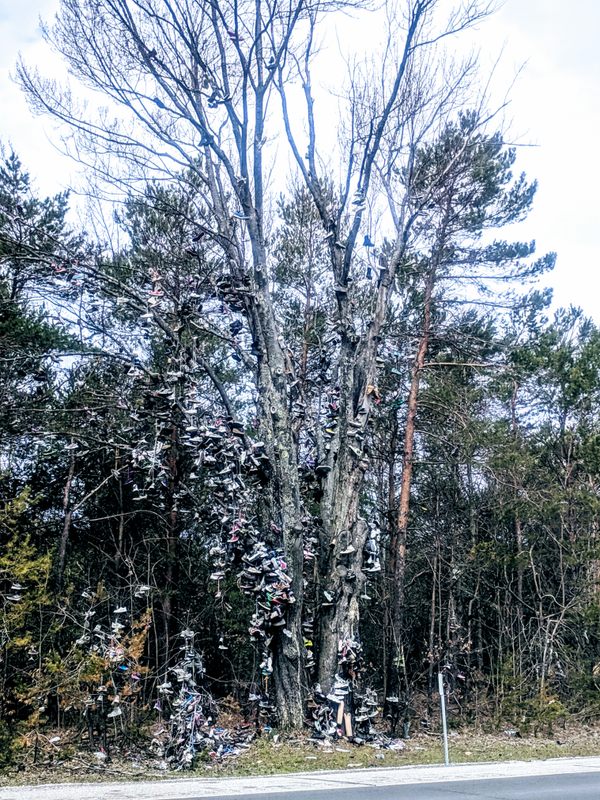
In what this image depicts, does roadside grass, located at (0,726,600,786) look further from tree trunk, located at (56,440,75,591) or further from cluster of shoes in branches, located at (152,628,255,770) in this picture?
tree trunk, located at (56,440,75,591)

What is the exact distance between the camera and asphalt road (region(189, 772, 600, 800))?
8.20 m

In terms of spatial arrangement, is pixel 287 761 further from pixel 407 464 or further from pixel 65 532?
pixel 65 532

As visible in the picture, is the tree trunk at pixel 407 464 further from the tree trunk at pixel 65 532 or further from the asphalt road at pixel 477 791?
the asphalt road at pixel 477 791

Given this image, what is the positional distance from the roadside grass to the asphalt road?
2.24 m

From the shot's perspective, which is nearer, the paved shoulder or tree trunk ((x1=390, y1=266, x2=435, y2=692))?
the paved shoulder

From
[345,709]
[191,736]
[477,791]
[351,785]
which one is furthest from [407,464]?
[477,791]

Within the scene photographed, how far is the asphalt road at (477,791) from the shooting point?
8203mm

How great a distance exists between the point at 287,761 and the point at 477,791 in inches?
141

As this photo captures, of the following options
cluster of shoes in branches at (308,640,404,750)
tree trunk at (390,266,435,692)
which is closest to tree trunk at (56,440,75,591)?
tree trunk at (390,266,435,692)

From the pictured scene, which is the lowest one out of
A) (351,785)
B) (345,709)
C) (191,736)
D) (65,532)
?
(351,785)

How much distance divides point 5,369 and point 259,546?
7.46 meters

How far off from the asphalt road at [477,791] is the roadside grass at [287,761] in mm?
2240

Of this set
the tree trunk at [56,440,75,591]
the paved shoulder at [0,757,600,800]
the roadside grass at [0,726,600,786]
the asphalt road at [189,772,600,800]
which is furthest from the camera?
the tree trunk at [56,440,75,591]

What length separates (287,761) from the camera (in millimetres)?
11633
